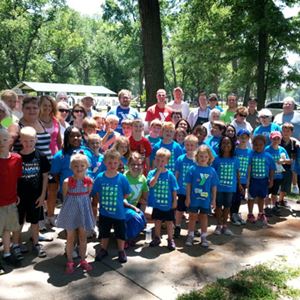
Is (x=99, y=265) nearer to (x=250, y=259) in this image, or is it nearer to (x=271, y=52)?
(x=250, y=259)

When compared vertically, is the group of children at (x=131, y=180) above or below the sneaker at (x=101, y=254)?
above

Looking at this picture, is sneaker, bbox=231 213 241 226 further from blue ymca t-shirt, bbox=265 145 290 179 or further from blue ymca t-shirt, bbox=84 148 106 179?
blue ymca t-shirt, bbox=84 148 106 179

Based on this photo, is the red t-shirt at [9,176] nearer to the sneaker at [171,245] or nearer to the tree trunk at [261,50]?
the sneaker at [171,245]

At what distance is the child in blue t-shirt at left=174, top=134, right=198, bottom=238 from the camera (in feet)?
17.2

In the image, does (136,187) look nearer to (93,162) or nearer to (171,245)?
(93,162)

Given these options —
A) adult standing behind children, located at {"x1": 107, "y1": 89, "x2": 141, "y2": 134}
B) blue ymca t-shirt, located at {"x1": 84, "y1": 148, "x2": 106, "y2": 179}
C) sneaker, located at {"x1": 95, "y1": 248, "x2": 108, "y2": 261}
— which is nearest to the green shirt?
blue ymca t-shirt, located at {"x1": 84, "y1": 148, "x2": 106, "y2": 179}

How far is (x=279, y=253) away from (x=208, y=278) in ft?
4.08

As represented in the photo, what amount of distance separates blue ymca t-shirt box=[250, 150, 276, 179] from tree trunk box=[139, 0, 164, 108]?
4.12 metres

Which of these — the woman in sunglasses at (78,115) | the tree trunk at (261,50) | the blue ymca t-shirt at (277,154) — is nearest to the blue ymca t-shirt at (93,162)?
the woman in sunglasses at (78,115)

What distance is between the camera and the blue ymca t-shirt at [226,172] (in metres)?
5.48

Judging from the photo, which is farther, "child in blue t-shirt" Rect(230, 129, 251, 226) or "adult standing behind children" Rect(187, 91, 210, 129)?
"adult standing behind children" Rect(187, 91, 210, 129)

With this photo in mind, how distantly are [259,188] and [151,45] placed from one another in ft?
16.5

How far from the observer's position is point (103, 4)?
53.5 metres

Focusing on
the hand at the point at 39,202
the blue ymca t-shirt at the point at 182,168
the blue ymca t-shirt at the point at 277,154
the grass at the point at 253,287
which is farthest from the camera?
the blue ymca t-shirt at the point at 277,154
